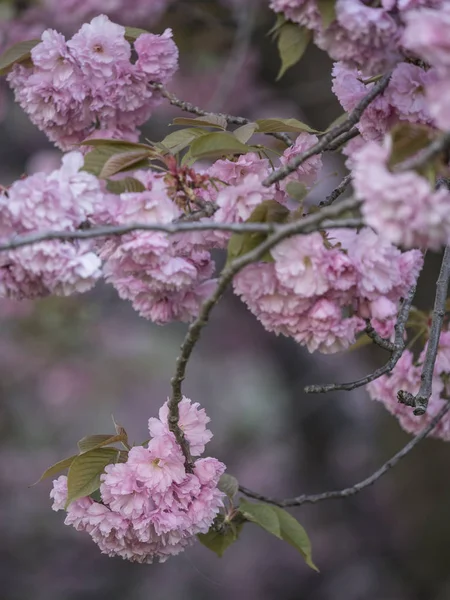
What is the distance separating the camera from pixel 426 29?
850 mm

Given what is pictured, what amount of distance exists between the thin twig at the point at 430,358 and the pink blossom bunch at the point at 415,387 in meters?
0.18

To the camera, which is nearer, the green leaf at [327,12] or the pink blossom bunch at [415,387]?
the green leaf at [327,12]

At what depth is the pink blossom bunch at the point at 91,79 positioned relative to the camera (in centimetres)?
147

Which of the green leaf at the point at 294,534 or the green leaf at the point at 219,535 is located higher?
the green leaf at the point at 294,534

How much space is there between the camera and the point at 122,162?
1.21 metres

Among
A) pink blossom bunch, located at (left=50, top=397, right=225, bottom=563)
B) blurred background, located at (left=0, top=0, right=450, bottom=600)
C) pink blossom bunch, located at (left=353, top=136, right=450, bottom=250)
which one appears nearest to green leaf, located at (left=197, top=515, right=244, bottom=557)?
pink blossom bunch, located at (left=50, top=397, right=225, bottom=563)

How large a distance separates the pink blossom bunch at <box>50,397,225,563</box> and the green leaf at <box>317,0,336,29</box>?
25.0 inches

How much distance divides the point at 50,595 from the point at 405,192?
493cm

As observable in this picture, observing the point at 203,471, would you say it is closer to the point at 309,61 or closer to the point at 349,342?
the point at 349,342

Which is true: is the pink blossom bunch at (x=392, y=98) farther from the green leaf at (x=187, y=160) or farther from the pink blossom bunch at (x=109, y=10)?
the pink blossom bunch at (x=109, y=10)

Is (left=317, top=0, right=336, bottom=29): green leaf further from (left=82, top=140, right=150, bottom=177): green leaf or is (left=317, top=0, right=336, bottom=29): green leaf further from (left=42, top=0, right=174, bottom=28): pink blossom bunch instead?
(left=42, top=0, right=174, bottom=28): pink blossom bunch

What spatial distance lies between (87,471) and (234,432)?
5.00m

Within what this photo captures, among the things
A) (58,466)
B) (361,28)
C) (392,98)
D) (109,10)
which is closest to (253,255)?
(361,28)

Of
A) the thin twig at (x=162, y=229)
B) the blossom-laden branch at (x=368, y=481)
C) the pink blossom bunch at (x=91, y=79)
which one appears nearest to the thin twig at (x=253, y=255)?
the thin twig at (x=162, y=229)
